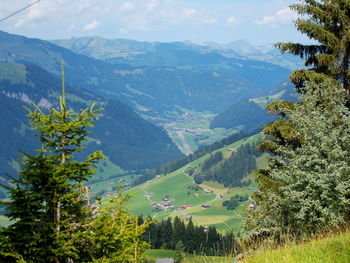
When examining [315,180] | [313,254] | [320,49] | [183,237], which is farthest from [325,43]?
[183,237]

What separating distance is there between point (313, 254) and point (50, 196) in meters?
5.79

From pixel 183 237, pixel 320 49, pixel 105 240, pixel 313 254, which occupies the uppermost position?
pixel 320 49

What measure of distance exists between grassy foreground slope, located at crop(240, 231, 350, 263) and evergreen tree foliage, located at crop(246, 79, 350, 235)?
3.68 meters

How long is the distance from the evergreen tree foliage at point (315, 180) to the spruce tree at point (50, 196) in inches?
245

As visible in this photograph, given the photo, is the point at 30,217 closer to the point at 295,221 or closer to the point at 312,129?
the point at 295,221

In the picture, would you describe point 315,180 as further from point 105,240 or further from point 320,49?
point 320,49

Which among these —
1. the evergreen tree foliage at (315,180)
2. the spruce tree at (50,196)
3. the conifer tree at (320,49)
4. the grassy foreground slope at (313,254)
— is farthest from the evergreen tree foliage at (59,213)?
the conifer tree at (320,49)

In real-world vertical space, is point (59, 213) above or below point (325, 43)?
below

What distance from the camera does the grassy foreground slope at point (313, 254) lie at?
650 cm

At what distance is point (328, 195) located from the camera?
39.5 ft

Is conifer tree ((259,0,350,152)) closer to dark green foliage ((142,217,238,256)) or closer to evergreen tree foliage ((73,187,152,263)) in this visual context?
evergreen tree foliage ((73,187,152,263))

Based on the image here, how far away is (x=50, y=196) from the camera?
8.61 m

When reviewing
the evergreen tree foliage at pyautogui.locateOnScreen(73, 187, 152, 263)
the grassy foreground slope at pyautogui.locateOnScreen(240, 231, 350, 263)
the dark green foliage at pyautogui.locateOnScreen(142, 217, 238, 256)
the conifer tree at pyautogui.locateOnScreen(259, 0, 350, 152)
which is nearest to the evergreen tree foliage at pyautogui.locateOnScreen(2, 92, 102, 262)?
the evergreen tree foliage at pyautogui.locateOnScreen(73, 187, 152, 263)

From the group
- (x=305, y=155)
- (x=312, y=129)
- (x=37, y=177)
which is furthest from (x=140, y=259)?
(x=312, y=129)
